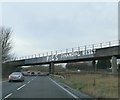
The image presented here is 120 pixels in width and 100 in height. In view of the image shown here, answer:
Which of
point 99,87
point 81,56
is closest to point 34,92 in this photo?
point 99,87

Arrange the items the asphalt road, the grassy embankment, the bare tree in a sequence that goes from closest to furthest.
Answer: the grassy embankment < the asphalt road < the bare tree

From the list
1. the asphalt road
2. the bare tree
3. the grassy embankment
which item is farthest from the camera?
the bare tree

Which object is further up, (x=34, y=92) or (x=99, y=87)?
(x=99, y=87)

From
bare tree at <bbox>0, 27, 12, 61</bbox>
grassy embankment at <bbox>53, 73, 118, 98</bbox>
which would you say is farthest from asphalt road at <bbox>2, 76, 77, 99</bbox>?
bare tree at <bbox>0, 27, 12, 61</bbox>

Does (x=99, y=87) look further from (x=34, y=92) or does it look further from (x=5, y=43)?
(x=5, y=43)

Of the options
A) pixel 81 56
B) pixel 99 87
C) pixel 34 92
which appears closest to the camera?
pixel 34 92

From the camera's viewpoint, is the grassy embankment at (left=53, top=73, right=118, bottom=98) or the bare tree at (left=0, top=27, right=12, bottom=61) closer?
the grassy embankment at (left=53, top=73, right=118, bottom=98)

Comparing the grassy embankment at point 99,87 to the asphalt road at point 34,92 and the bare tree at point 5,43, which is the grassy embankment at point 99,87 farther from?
the bare tree at point 5,43

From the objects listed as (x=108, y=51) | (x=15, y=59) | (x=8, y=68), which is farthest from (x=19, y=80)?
(x=15, y=59)

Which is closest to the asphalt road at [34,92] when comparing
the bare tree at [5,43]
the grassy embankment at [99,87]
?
the grassy embankment at [99,87]

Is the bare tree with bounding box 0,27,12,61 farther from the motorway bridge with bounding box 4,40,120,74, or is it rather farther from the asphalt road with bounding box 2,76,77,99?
the asphalt road with bounding box 2,76,77,99

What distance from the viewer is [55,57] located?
91875 mm

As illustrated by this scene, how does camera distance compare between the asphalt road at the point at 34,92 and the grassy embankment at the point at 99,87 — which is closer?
the grassy embankment at the point at 99,87

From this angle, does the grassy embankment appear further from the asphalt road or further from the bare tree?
the bare tree
